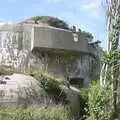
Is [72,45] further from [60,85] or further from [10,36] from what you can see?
[60,85]

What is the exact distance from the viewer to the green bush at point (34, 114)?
1711 centimetres

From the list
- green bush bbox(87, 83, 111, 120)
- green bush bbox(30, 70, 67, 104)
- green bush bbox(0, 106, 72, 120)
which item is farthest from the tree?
green bush bbox(30, 70, 67, 104)

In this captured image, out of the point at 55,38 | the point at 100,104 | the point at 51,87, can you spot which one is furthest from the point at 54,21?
the point at 100,104

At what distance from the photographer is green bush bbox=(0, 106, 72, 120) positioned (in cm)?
1711

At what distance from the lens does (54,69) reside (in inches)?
1164

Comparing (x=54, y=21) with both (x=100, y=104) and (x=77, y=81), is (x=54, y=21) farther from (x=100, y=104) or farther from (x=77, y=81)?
(x=100, y=104)

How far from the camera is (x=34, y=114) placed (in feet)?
58.9

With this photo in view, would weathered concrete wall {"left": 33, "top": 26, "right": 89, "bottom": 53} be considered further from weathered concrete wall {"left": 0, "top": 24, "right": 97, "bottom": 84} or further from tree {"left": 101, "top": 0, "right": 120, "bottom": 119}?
tree {"left": 101, "top": 0, "right": 120, "bottom": 119}

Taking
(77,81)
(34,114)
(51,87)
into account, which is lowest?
(34,114)

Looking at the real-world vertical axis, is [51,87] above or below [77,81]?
above

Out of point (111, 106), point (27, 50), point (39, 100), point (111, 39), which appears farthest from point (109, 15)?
A: point (27, 50)

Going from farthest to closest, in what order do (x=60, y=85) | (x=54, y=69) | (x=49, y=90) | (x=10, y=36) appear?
(x=54, y=69), (x=10, y=36), (x=60, y=85), (x=49, y=90)

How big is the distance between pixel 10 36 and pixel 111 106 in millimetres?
10756

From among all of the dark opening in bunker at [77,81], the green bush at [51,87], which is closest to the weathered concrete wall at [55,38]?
the dark opening in bunker at [77,81]
